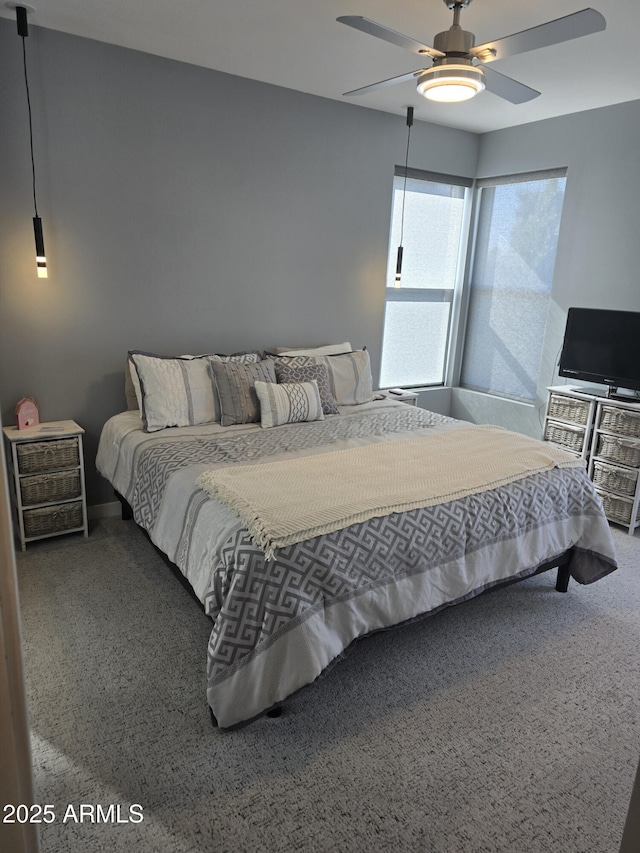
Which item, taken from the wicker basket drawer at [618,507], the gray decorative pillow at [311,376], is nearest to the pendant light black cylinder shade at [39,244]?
the gray decorative pillow at [311,376]

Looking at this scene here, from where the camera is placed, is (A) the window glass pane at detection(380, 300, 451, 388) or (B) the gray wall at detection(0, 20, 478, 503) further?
(A) the window glass pane at detection(380, 300, 451, 388)

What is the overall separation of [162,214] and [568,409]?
298cm

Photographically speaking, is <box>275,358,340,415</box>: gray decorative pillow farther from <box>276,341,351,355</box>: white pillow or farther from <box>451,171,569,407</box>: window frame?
<box>451,171,569,407</box>: window frame

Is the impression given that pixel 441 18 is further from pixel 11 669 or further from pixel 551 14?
pixel 11 669

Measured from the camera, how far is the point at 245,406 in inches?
133

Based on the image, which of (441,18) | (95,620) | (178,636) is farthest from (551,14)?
(95,620)

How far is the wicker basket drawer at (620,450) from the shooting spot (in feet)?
11.9

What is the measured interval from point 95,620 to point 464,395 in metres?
3.77

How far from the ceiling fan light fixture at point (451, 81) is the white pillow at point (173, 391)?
189 cm

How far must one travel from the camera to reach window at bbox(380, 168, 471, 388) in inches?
187

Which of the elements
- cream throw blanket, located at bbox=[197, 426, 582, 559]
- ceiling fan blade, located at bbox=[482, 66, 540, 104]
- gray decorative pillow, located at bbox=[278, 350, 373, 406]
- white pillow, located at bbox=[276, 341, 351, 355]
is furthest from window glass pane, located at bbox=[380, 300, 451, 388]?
ceiling fan blade, located at bbox=[482, 66, 540, 104]

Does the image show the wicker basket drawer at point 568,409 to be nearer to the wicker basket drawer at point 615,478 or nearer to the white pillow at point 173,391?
the wicker basket drawer at point 615,478

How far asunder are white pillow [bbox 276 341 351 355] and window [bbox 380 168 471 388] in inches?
29.6

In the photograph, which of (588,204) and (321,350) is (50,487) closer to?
(321,350)
